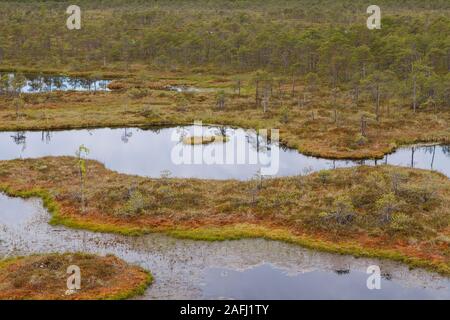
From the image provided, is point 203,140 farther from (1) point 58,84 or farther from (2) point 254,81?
(1) point 58,84

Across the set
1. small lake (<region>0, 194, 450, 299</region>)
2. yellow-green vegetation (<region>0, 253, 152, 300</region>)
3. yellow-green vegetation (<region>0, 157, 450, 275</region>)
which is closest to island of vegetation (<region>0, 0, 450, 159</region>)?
yellow-green vegetation (<region>0, 157, 450, 275</region>)

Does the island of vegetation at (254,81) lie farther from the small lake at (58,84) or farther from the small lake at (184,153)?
the small lake at (184,153)

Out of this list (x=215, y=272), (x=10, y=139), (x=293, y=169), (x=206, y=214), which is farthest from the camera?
(x=10, y=139)

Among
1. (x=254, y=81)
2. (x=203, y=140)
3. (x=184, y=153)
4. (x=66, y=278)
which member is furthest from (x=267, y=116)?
(x=66, y=278)

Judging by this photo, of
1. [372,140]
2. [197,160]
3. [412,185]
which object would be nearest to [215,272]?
[412,185]

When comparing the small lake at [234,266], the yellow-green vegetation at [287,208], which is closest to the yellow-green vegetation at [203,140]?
the yellow-green vegetation at [287,208]

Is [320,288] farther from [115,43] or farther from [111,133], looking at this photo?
[115,43]

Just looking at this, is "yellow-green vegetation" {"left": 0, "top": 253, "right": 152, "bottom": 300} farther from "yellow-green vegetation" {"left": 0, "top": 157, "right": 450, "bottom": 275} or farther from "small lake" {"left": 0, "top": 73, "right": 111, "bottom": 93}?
"small lake" {"left": 0, "top": 73, "right": 111, "bottom": 93}
